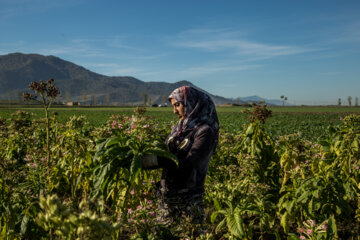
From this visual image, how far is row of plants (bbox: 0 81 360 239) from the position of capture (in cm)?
163

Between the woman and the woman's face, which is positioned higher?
the woman's face

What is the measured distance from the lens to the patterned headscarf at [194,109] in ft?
8.26

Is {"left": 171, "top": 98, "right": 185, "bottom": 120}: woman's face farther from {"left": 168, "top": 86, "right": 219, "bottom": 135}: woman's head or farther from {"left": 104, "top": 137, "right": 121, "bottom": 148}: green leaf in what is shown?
{"left": 104, "top": 137, "right": 121, "bottom": 148}: green leaf

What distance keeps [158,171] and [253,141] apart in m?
1.52

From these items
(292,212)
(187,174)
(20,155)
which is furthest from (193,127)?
(20,155)

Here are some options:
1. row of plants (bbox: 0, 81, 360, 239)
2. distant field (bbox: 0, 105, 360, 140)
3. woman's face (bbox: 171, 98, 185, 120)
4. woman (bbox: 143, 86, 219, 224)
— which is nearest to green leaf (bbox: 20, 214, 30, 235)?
row of plants (bbox: 0, 81, 360, 239)

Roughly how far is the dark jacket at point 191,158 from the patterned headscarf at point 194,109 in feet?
0.19

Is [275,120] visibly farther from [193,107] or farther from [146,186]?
[193,107]

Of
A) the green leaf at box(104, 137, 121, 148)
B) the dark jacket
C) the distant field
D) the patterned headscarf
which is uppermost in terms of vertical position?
the patterned headscarf

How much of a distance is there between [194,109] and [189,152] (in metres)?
0.42

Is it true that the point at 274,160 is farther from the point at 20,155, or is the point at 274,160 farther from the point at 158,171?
the point at 20,155

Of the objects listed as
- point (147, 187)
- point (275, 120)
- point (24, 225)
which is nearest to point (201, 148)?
point (147, 187)

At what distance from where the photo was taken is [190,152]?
235 cm

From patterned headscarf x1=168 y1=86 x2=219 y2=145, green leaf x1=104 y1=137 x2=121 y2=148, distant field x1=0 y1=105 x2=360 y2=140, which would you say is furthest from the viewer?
distant field x1=0 y1=105 x2=360 y2=140
